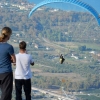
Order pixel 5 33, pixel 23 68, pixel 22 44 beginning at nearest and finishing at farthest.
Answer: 1. pixel 5 33
2. pixel 22 44
3. pixel 23 68

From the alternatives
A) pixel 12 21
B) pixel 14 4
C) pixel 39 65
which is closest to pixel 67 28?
pixel 12 21

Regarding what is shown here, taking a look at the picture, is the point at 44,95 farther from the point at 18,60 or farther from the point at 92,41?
the point at 92,41

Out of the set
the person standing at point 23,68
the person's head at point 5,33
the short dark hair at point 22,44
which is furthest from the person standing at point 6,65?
the person standing at point 23,68

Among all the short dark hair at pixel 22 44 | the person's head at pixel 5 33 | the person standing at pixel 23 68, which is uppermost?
the person's head at pixel 5 33

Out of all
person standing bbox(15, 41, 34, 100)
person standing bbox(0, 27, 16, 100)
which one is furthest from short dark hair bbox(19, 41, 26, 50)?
person standing bbox(0, 27, 16, 100)

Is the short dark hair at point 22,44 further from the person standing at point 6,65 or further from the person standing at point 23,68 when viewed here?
the person standing at point 6,65

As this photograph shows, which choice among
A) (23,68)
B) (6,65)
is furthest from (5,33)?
(23,68)

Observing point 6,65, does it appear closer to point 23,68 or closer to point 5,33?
point 5,33

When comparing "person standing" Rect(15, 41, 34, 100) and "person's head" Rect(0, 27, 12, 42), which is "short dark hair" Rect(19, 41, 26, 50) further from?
"person's head" Rect(0, 27, 12, 42)

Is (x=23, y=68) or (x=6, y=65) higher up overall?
(x=6, y=65)
